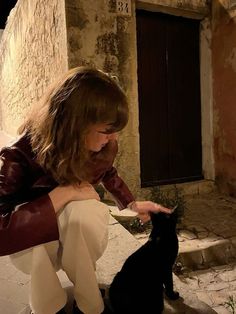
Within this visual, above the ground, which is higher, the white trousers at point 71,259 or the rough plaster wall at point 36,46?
the rough plaster wall at point 36,46

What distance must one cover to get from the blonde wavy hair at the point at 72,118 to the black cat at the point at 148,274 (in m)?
0.42

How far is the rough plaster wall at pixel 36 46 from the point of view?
130 inches

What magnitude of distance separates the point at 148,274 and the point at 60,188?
1.57ft

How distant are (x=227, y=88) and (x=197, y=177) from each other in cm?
108

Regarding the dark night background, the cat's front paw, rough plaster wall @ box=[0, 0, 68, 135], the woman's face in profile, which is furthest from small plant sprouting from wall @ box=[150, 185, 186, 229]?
the dark night background

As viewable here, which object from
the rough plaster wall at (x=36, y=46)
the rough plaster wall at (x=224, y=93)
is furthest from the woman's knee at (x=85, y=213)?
the rough plaster wall at (x=224, y=93)

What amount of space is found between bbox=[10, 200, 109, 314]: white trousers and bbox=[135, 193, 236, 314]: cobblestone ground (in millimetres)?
614

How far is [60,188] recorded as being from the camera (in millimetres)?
1136

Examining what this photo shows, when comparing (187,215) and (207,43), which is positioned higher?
(207,43)

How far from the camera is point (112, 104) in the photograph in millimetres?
1072

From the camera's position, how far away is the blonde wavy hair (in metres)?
1.06

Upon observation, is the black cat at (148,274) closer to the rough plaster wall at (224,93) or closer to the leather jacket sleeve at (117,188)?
the leather jacket sleeve at (117,188)

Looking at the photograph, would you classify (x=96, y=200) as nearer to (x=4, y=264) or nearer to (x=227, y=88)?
(x=4, y=264)

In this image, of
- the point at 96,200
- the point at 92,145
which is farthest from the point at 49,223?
the point at 92,145
